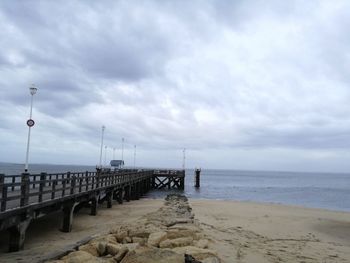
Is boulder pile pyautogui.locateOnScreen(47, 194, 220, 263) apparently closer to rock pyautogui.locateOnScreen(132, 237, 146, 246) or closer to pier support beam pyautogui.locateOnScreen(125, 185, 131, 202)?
rock pyautogui.locateOnScreen(132, 237, 146, 246)

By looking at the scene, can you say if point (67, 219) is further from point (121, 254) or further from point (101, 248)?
point (121, 254)

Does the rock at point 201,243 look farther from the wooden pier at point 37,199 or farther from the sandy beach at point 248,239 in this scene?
the wooden pier at point 37,199

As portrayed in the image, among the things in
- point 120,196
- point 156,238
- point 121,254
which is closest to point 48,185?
point 120,196

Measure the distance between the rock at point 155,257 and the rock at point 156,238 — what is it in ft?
6.97

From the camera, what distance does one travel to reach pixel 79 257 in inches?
335

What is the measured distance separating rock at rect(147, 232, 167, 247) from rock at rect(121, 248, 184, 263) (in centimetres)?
213

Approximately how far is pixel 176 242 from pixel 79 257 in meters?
2.98

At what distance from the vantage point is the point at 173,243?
35.1 ft

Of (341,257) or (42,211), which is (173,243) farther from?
(341,257)

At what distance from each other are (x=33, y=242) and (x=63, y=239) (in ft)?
3.35

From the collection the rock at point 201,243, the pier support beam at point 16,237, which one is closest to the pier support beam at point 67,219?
the pier support beam at point 16,237

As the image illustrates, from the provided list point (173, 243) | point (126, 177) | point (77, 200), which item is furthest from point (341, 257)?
point (126, 177)

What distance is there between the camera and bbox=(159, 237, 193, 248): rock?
10.6 metres

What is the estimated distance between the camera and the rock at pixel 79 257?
8375 mm
